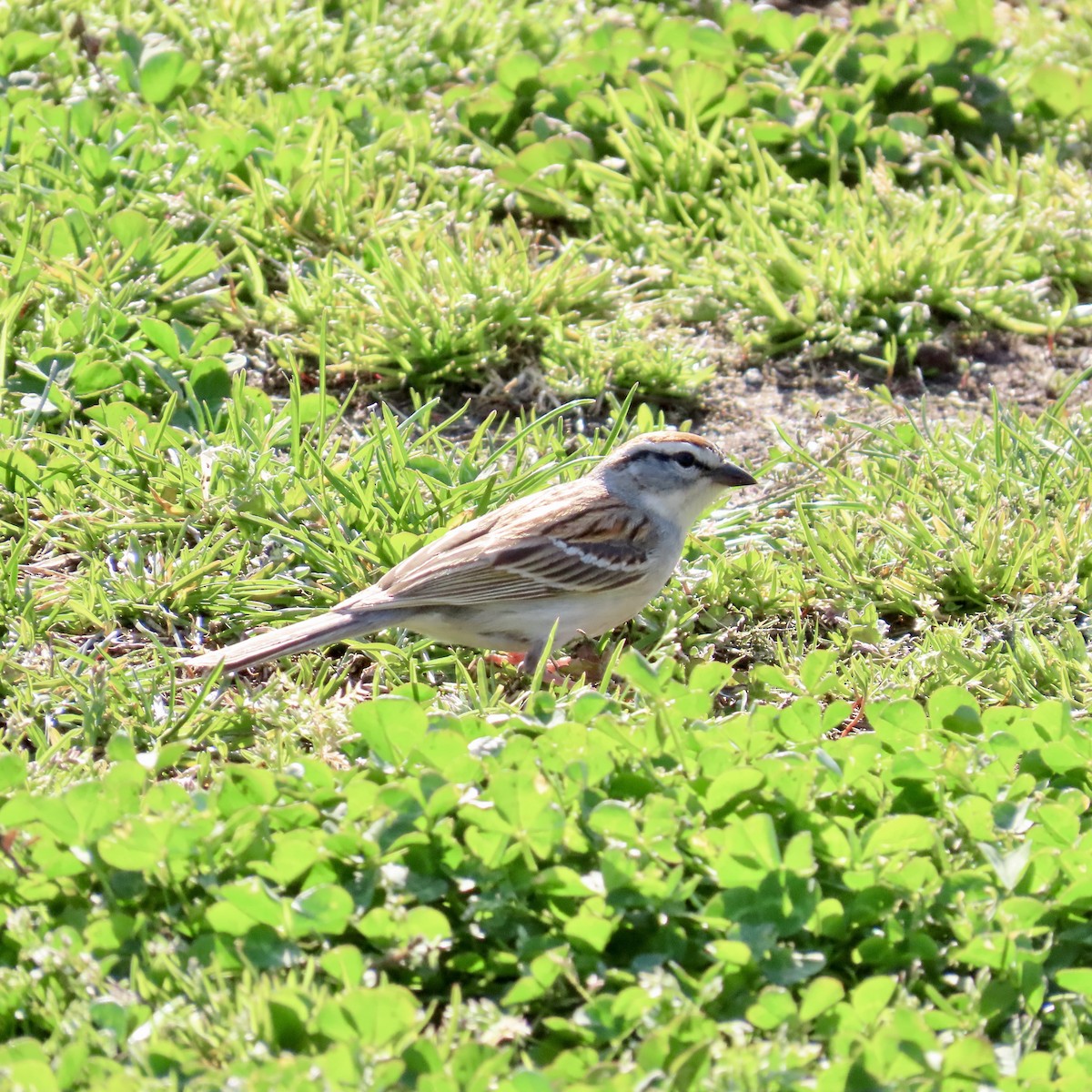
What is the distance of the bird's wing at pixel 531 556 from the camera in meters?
4.70

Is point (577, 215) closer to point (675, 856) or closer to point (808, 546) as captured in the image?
point (808, 546)

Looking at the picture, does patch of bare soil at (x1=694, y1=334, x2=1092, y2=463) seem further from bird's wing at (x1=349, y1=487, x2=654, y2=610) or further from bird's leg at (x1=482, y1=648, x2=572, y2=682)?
bird's leg at (x1=482, y1=648, x2=572, y2=682)

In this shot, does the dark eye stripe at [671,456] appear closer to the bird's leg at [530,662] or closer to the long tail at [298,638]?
the bird's leg at [530,662]

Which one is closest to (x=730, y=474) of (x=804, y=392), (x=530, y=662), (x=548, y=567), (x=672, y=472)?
(x=672, y=472)

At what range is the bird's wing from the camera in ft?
15.4

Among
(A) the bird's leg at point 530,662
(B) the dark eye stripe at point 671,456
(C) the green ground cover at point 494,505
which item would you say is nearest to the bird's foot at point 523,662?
(A) the bird's leg at point 530,662

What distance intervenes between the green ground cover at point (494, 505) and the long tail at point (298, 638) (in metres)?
0.15

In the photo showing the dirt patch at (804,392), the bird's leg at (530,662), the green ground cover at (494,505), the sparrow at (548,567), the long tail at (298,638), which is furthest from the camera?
the dirt patch at (804,392)

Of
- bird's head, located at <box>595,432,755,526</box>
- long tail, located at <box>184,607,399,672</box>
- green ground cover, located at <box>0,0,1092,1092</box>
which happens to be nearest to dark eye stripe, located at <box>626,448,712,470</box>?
bird's head, located at <box>595,432,755,526</box>

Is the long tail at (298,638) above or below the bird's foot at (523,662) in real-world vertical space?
above

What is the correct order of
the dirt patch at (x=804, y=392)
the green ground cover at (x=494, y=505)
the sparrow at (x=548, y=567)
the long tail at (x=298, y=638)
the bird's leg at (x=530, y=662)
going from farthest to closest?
the dirt patch at (x=804, y=392) → the bird's leg at (x=530, y=662) → the sparrow at (x=548, y=567) → the long tail at (x=298, y=638) → the green ground cover at (x=494, y=505)

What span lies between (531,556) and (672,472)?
644 millimetres

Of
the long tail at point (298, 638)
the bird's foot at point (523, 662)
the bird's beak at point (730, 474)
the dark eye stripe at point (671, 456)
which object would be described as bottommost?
the bird's foot at point (523, 662)

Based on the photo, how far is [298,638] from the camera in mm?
4504
